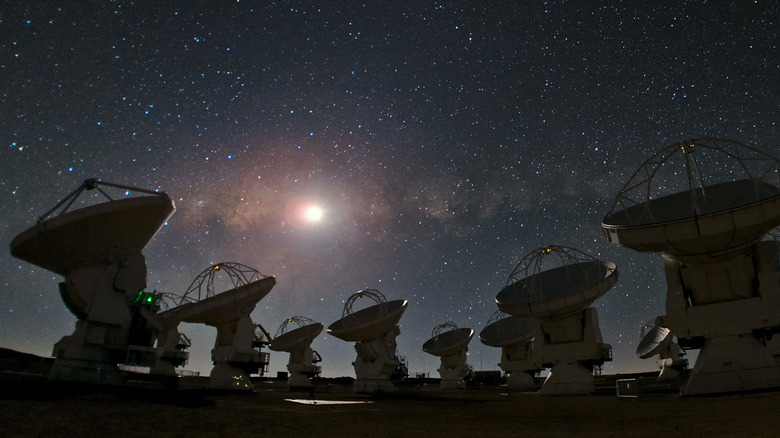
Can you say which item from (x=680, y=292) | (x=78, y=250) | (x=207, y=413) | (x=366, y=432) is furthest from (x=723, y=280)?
(x=78, y=250)

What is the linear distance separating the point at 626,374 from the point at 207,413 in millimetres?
60059

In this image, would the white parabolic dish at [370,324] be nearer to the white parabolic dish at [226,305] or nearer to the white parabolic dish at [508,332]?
the white parabolic dish at [226,305]

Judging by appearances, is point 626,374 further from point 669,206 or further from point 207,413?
point 207,413

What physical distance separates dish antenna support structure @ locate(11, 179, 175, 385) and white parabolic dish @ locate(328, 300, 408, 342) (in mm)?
12083

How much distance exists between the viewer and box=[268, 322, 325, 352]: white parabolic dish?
3759 cm

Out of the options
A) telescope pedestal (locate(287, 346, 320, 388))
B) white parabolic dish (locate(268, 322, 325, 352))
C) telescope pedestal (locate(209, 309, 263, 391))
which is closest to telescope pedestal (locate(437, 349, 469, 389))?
telescope pedestal (locate(287, 346, 320, 388))

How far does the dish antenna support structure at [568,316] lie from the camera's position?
24.2m

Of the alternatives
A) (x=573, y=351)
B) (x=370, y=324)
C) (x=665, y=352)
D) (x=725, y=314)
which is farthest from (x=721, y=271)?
(x=665, y=352)

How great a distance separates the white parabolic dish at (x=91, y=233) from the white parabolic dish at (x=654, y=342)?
37.8 meters

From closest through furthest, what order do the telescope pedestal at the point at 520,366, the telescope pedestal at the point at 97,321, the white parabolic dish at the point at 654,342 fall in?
1. the telescope pedestal at the point at 97,321
2. the white parabolic dish at the point at 654,342
3. the telescope pedestal at the point at 520,366

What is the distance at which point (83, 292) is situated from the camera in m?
20.0

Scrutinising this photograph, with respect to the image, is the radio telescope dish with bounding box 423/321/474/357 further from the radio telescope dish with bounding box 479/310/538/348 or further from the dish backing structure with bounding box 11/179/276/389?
the dish backing structure with bounding box 11/179/276/389

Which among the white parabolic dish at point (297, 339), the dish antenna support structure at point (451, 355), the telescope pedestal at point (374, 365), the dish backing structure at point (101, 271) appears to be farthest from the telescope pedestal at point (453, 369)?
the dish backing structure at point (101, 271)

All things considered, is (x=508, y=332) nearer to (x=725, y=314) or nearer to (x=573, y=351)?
(x=573, y=351)
